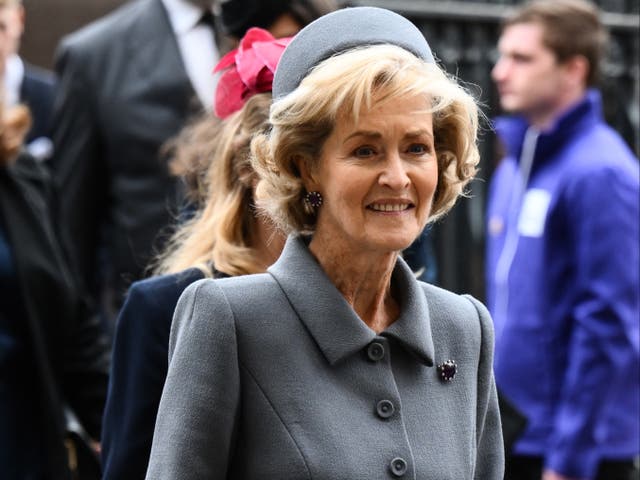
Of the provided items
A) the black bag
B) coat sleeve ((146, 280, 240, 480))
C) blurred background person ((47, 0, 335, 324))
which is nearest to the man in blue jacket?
blurred background person ((47, 0, 335, 324))

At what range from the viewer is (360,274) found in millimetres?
2734

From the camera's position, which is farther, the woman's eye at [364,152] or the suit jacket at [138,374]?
the suit jacket at [138,374]

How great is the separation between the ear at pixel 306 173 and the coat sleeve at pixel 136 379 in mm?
543

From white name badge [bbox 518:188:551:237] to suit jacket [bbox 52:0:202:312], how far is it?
129 cm

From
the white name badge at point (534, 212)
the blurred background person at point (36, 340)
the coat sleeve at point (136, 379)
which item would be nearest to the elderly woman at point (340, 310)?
the coat sleeve at point (136, 379)

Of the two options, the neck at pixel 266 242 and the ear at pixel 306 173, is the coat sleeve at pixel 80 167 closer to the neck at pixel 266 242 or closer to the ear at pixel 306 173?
the neck at pixel 266 242

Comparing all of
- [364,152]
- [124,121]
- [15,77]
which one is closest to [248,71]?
[364,152]

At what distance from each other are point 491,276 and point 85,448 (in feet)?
7.53

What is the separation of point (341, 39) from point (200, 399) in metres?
0.66

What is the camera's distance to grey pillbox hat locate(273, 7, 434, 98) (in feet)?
8.84

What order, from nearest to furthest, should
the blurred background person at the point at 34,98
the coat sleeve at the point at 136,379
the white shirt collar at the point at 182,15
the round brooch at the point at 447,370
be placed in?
1. the round brooch at the point at 447,370
2. the coat sleeve at the point at 136,379
3. the white shirt collar at the point at 182,15
4. the blurred background person at the point at 34,98

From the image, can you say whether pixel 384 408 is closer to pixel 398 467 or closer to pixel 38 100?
pixel 398 467

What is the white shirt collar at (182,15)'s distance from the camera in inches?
216

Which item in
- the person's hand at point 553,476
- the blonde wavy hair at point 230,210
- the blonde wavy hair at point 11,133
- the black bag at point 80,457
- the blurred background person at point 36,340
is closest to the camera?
the blonde wavy hair at point 230,210
